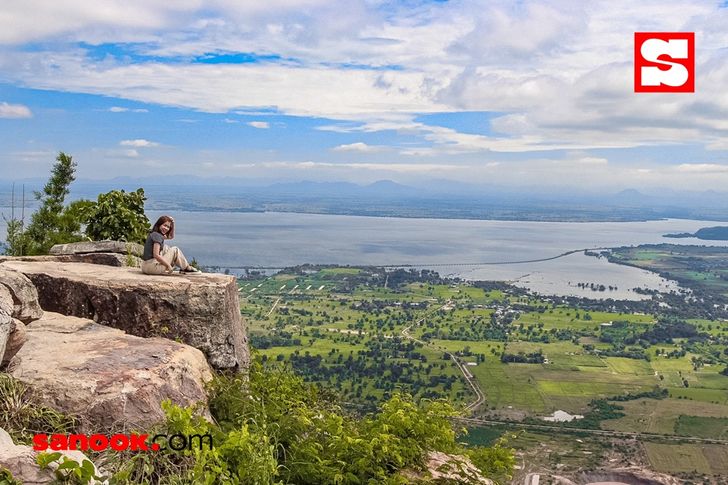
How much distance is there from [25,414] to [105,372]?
2.46 feet

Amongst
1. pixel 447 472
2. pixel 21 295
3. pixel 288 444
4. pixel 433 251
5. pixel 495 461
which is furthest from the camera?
pixel 433 251

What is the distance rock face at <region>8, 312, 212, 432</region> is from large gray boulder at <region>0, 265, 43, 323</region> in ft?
0.82

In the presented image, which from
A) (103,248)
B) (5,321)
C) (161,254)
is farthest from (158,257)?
(103,248)

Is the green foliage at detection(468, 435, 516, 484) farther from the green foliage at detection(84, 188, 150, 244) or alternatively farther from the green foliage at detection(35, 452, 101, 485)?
the green foliage at detection(84, 188, 150, 244)

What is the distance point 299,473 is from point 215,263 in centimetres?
11191

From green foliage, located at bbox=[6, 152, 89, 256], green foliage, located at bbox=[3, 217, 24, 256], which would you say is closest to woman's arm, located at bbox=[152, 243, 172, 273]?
green foliage, located at bbox=[6, 152, 89, 256]

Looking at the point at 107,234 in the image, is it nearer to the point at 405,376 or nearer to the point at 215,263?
the point at 405,376

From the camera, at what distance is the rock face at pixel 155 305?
7.86 meters

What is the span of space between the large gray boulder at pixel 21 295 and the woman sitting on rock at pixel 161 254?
88.2 inches

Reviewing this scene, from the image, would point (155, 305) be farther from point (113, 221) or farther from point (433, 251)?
point (433, 251)

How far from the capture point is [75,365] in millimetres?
5828

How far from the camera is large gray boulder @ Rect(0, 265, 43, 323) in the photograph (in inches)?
247

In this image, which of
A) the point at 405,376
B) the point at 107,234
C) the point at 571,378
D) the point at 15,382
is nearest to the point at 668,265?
the point at 571,378

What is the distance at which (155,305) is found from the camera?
7.87 meters
